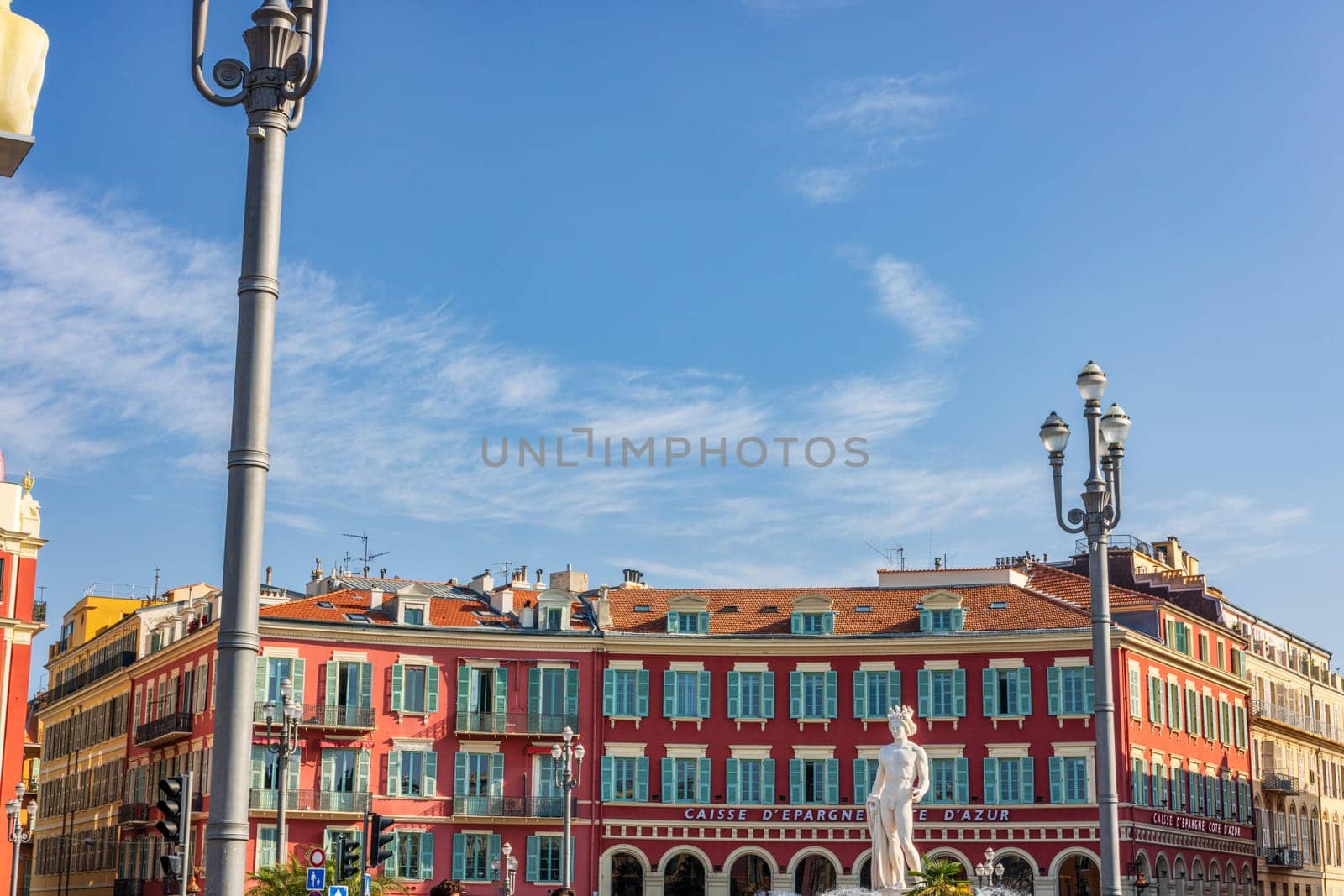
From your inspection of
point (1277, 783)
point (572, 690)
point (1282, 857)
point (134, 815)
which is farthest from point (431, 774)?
point (1277, 783)

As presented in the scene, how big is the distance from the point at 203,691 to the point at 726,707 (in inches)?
716

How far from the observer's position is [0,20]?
25.0 feet

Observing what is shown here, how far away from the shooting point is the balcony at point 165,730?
60.4m

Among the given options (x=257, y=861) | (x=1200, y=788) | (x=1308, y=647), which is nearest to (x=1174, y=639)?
(x=1200, y=788)

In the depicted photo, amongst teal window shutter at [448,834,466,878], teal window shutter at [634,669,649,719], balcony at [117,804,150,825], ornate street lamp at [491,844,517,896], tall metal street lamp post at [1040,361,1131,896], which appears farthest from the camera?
balcony at [117,804,150,825]

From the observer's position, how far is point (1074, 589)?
64.2 metres

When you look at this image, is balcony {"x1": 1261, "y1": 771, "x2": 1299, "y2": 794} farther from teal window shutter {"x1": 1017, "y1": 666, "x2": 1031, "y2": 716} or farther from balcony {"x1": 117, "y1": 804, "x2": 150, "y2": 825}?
balcony {"x1": 117, "y1": 804, "x2": 150, "y2": 825}

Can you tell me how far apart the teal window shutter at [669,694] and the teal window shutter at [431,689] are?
781 cm

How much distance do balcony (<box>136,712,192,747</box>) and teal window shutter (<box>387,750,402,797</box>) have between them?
8051 millimetres

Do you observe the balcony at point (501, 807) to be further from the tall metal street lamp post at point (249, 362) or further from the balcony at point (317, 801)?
the tall metal street lamp post at point (249, 362)

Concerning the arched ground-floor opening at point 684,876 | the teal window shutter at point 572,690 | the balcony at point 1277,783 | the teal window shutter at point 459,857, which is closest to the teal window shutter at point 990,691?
the arched ground-floor opening at point 684,876

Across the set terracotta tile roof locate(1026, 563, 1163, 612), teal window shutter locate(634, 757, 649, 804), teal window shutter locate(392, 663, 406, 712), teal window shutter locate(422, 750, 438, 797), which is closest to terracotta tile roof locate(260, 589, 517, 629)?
teal window shutter locate(392, 663, 406, 712)

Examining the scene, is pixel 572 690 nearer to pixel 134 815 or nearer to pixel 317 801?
pixel 317 801

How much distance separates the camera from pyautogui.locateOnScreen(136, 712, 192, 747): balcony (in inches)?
2377
